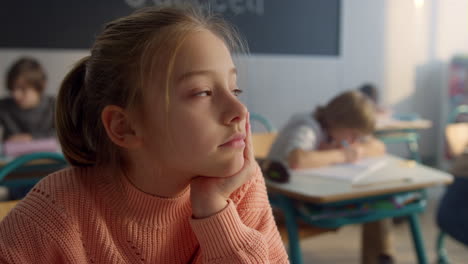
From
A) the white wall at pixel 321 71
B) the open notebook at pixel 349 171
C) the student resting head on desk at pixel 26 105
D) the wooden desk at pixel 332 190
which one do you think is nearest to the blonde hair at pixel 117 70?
the wooden desk at pixel 332 190

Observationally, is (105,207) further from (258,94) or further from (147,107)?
(258,94)

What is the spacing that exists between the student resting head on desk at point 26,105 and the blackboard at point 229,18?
20cm

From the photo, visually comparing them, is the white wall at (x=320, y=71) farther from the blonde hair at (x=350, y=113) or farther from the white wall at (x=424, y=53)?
the blonde hair at (x=350, y=113)

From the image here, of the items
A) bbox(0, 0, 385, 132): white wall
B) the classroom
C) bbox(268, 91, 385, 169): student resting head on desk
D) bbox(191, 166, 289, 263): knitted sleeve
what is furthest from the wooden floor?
bbox(191, 166, 289, 263): knitted sleeve

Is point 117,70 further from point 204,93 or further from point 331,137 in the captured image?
point 331,137

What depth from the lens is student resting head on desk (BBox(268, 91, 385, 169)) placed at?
1.82 meters

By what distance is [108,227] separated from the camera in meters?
0.67

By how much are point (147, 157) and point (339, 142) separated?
1520mm

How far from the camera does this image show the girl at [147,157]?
1.95 feet

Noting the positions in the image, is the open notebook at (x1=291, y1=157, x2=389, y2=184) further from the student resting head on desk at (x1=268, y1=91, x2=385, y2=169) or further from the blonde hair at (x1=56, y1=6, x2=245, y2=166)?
the blonde hair at (x1=56, y1=6, x2=245, y2=166)

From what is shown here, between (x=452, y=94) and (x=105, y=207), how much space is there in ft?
14.7

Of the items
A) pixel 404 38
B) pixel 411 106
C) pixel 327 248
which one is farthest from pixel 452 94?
pixel 327 248

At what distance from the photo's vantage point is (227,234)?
2.14 ft

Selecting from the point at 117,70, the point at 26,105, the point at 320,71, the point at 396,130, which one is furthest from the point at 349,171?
the point at 320,71
